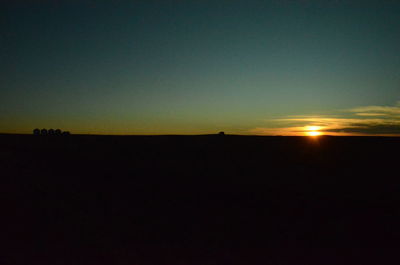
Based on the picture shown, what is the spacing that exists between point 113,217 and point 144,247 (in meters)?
2.13

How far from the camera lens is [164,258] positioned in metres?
7.56

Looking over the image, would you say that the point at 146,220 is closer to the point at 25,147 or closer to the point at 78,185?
the point at 78,185

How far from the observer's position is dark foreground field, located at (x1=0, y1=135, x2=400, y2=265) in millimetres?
7836

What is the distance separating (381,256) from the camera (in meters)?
7.75

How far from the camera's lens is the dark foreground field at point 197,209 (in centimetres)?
784

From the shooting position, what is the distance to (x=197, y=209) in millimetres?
10766

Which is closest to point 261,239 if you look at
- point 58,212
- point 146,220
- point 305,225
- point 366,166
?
point 305,225

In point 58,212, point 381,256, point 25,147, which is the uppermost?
point 25,147

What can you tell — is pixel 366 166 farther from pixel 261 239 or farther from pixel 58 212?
pixel 58 212

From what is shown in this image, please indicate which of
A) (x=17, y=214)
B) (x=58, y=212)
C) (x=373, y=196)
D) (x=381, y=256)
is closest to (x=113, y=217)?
(x=58, y=212)

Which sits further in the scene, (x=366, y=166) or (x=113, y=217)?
(x=366, y=166)

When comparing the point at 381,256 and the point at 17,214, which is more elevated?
the point at 17,214

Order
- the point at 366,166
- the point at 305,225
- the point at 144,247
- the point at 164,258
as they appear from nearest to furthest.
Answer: the point at 164,258 → the point at 144,247 → the point at 305,225 → the point at 366,166

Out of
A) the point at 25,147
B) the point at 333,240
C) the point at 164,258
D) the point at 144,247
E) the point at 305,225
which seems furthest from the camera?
the point at 25,147
